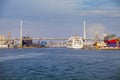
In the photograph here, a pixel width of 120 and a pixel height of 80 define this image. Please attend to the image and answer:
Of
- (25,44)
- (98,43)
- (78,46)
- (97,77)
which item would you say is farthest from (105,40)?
(97,77)

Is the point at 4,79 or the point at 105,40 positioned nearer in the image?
the point at 4,79

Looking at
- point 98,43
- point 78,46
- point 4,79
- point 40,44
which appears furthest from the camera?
point 40,44

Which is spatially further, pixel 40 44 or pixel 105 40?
pixel 40 44

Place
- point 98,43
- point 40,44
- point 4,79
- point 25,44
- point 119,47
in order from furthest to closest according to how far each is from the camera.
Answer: point 40,44 → point 25,44 → point 98,43 → point 119,47 → point 4,79

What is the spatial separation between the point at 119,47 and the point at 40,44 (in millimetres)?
64094

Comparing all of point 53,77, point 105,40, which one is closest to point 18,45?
point 105,40

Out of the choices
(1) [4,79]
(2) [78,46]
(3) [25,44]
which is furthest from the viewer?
(3) [25,44]

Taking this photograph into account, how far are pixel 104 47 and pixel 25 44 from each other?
47.3 metres

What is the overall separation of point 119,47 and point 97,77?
66.0m

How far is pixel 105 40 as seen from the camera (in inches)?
3733

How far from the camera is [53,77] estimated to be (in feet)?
59.9

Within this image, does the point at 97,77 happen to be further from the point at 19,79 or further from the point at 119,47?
the point at 119,47

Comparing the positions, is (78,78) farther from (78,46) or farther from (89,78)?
(78,46)

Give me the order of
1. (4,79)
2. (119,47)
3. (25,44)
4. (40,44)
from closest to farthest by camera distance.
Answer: (4,79), (119,47), (25,44), (40,44)
